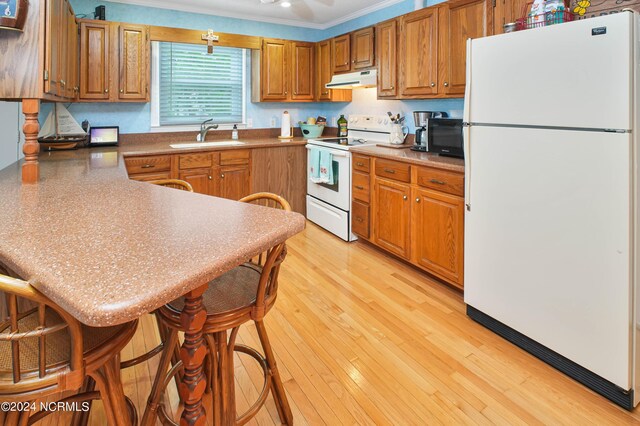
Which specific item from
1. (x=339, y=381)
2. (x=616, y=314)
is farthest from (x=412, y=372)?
(x=616, y=314)

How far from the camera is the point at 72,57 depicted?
3.14m

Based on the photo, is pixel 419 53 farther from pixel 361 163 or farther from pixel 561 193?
→ pixel 561 193

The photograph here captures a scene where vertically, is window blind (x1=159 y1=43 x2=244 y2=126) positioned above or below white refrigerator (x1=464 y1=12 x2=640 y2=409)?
above

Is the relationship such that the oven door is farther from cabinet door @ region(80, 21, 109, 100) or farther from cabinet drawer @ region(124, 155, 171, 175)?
cabinet door @ region(80, 21, 109, 100)

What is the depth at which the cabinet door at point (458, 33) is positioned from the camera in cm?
279

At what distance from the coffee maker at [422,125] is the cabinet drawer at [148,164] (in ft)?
7.60

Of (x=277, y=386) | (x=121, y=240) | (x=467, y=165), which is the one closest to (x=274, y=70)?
(x=467, y=165)

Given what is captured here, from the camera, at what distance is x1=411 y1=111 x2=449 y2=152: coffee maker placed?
3.36 m

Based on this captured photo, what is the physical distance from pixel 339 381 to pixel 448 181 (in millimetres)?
1529

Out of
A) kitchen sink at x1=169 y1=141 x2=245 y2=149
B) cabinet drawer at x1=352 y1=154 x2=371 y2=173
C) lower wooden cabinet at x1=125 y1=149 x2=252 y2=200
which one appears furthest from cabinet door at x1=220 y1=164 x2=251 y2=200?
cabinet drawer at x1=352 y1=154 x2=371 y2=173

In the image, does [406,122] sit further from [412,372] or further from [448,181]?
[412,372]

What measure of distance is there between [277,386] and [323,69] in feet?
13.1

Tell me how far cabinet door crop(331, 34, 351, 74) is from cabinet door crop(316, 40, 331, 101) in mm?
110

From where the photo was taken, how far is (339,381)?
74.3 inches
